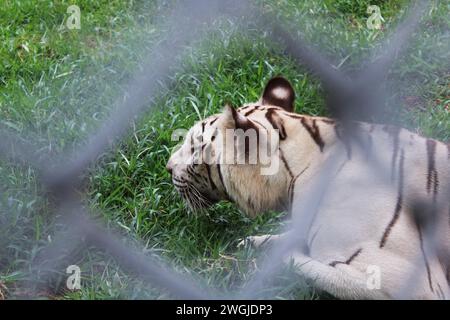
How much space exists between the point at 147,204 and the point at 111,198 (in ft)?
0.32

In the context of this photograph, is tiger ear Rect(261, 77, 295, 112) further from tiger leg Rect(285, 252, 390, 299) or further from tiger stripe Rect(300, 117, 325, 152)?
tiger leg Rect(285, 252, 390, 299)

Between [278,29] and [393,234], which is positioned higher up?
[278,29]

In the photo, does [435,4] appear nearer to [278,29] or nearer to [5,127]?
[278,29]

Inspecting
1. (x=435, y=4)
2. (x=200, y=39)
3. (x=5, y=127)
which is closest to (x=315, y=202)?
(x=200, y=39)

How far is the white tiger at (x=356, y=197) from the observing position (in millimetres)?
1702

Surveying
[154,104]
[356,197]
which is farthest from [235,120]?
[154,104]

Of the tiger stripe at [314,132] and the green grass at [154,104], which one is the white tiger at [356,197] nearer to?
the tiger stripe at [314,132]

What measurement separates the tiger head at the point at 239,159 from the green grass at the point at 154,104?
111 mm

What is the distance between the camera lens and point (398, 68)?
2.67 meters

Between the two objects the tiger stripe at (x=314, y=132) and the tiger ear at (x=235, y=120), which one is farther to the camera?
the tiger stripe at (x=314, y=132)

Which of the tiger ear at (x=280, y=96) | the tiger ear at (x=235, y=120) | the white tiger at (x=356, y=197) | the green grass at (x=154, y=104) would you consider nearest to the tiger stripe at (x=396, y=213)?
the white tiger at (x=356, y=197)

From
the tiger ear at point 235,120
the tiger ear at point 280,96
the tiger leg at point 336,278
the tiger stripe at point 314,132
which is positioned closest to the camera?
the tiger leg at point 336,278

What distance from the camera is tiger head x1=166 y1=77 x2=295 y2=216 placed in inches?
74.5

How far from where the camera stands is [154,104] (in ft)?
7.83
